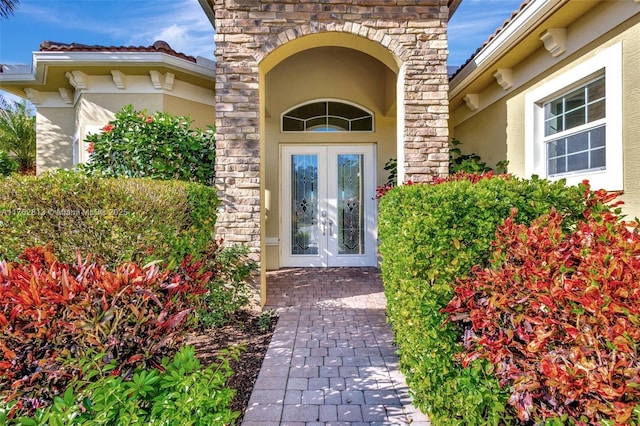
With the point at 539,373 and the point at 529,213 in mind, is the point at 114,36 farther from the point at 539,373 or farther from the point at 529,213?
the point at 539,373

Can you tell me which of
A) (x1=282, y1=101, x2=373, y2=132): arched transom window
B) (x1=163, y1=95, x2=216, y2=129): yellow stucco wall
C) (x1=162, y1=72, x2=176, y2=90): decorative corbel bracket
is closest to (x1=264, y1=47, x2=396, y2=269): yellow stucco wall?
(x1=282, y1=101, x2=373, y2=132): arched transom window

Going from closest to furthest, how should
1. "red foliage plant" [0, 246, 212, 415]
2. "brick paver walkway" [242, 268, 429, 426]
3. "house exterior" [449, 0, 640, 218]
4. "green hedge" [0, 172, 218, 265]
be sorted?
"red foliage plant" [0, 246, 212, 415] < "brick paver walkway" [242, 268, 429, 426] < "green hedge" [0, 172, 218, 265] < "house exterior" [449, 0, 640, 218]

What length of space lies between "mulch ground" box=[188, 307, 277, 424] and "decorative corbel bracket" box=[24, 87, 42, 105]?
22.6 feet

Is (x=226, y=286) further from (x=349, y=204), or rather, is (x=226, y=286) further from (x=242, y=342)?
(x=349, y=204)

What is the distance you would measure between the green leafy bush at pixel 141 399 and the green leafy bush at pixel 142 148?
3844mm

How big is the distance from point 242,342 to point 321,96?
6.12m

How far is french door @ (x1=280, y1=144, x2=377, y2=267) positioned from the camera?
25.8 feet

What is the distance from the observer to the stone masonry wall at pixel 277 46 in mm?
4820

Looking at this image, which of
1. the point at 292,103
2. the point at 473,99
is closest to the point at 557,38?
the point at 473,99

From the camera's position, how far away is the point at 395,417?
2512mm

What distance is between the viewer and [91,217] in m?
3.22

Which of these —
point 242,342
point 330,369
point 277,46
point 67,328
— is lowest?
point 330,369

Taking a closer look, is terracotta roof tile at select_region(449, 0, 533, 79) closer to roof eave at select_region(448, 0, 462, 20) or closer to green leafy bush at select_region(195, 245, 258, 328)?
roof eave at select_region(448, 0, 462, 20)

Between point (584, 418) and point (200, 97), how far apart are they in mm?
7400
